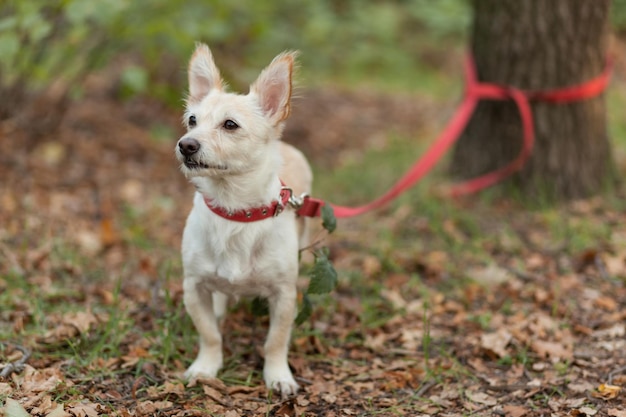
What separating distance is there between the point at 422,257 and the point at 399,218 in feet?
2.46

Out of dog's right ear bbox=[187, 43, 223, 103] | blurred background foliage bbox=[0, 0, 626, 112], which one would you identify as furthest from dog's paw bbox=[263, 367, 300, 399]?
blurred background foliage bbox=[0, 0, 626, 112]

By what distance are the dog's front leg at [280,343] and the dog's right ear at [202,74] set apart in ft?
3.29

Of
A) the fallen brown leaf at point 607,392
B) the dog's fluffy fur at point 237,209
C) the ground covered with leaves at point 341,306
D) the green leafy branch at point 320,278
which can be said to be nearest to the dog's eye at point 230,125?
the dog's fluffy fur at point 237,209

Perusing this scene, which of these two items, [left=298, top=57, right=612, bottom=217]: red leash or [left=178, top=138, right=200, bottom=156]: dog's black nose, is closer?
[left=178, top=138, right=200, bottom=156]: dog's black nose

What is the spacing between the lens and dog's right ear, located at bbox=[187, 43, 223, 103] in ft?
10.4

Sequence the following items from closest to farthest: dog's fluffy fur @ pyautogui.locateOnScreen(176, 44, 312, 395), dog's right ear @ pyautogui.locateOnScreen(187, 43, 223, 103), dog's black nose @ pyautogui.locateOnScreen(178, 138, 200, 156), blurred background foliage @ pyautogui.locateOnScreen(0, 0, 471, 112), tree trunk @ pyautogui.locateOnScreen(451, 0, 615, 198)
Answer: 1. dog's black nose @ pyautogui.locateOnScreen(178, 138, 200, 156)
2. dog's fluffy fur @ pyautogui.locateOnScreen(176, 44, 312, 395)
3. dog's right ear @ pyautogui.locateOnScreen(187, 43, 223, 103)
4. tree trunk @ pyautogui.locateOnScreen(451, 0, 615, 198)
5. blurred background foliage @ pyautogui.locateOnScreen(0, 0, 471, 112)

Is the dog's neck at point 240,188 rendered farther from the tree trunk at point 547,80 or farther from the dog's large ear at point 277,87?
the tree trunk at point 547,80

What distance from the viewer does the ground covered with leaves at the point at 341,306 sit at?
3.06 meters

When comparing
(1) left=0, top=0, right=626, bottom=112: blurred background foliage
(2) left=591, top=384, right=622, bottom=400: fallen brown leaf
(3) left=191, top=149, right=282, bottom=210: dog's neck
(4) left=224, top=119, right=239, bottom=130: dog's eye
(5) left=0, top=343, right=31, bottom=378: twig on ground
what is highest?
(1) left=0, top=0, right=626, bottom=112: blurred background foliage

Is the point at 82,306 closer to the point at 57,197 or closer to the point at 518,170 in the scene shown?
the point at 57,197

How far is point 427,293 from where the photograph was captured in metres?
4.21

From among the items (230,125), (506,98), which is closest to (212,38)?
(506,98)

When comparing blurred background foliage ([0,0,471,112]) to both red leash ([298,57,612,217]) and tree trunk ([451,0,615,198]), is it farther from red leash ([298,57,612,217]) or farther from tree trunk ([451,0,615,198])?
tree trunk ([451,0,615,198])

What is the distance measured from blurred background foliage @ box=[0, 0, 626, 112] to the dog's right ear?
1.36 m
